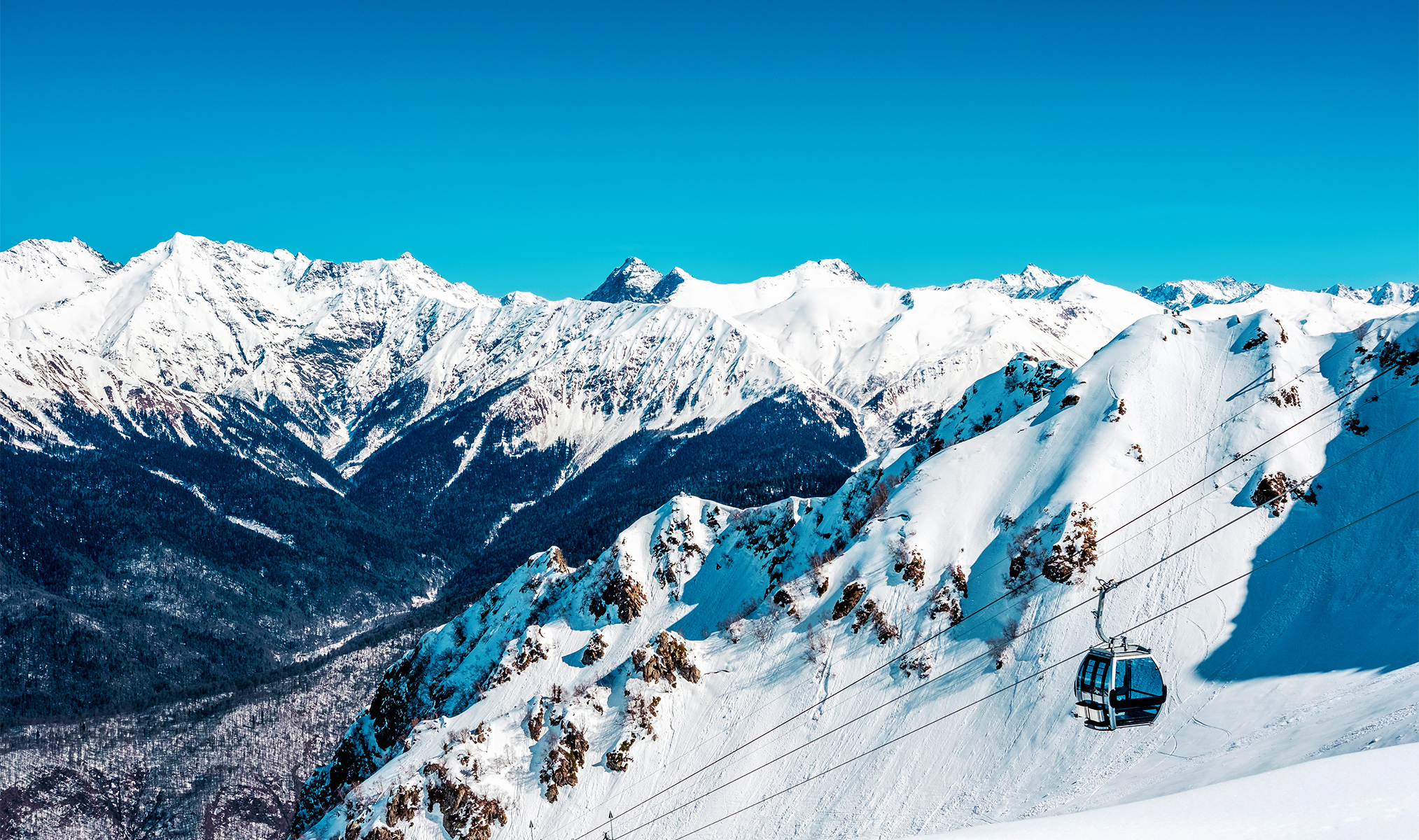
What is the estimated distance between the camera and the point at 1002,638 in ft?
260

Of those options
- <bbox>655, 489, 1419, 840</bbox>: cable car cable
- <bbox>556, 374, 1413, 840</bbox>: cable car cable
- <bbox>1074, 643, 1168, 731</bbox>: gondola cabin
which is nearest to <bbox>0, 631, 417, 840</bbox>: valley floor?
<bbox>556, 374, 1413, 840</bbox>: cable car cable

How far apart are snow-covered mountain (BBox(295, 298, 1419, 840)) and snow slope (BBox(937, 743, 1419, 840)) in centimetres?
2981

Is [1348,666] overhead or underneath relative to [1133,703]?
overhead

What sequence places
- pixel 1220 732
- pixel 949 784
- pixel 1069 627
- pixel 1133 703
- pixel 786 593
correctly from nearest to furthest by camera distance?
pixel 1133 703 → pixel 1220 732 → pixel 949 784 → pixel 1069 627 → pixel 786 593

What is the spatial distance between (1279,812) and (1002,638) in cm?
5818

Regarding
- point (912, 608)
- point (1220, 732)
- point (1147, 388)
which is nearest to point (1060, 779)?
point (1220, 732)

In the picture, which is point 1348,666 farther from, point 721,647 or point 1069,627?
point 721,647

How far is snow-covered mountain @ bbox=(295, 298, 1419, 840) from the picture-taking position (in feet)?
220

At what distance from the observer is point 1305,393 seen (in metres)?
97.1

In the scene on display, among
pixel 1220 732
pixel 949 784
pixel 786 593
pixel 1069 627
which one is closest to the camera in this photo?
pixel 1220 732

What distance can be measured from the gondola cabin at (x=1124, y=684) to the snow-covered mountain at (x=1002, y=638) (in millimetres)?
25841

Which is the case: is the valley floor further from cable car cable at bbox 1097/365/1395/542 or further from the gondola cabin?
the gondola cabin

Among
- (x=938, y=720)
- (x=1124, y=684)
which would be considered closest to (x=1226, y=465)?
Result: (x=938, y=720)

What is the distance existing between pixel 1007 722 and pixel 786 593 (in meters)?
28.8
